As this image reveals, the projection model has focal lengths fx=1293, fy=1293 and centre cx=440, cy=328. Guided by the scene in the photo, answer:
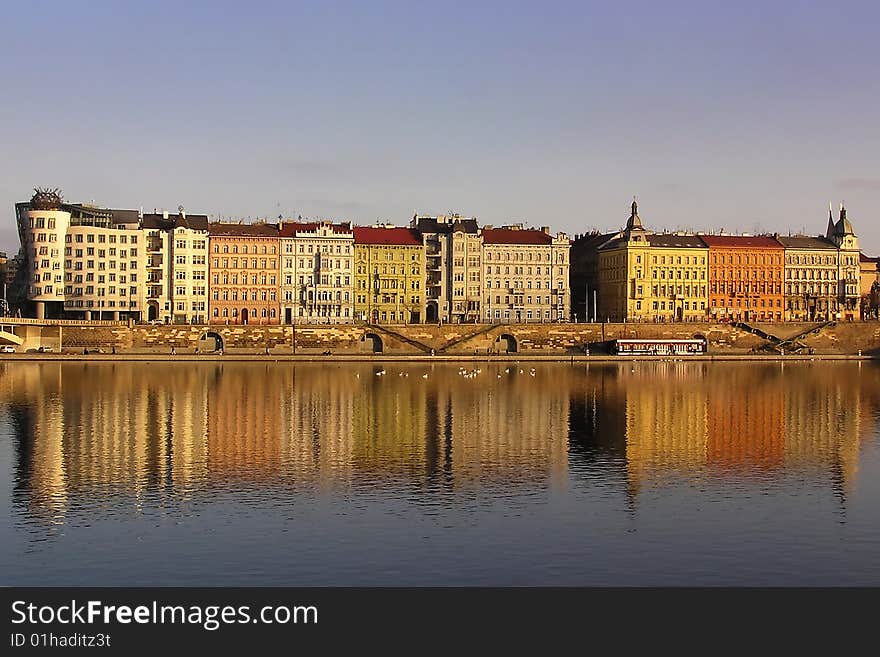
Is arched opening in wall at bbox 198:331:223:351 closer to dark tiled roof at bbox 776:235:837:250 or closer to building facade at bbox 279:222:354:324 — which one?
building facade at bbox 279:222:354:324

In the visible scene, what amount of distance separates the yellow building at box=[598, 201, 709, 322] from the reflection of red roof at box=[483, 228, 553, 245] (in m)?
8.45

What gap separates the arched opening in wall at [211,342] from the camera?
387 feet

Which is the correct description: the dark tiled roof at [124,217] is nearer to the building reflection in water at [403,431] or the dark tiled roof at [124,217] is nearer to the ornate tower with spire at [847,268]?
the building reflection in water at [403,431]

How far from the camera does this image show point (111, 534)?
32.7 metres

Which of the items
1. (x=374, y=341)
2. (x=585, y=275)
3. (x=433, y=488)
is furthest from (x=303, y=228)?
(x=433, y=488)

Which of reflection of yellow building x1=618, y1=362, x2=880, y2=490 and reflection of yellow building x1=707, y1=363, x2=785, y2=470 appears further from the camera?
reflection of yellow building x1=707, y1=363, x2=785, y2=470

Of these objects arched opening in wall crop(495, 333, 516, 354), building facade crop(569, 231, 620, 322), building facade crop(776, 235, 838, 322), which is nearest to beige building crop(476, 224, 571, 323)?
building facade crop(569, 231, 620, 322)

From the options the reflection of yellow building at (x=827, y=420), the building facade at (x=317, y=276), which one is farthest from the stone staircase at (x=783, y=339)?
the building facade at (x=317, y=276)

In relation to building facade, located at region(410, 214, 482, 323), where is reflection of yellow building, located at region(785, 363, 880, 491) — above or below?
below

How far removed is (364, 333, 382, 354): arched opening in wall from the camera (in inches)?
4769

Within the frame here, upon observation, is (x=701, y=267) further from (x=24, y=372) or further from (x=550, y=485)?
(x=550, y=485)

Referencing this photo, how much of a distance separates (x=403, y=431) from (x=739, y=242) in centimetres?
10132

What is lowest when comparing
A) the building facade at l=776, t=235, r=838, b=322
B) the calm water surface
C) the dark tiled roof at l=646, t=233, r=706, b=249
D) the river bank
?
the calm water surface

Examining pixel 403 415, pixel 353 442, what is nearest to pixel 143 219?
pixel 403 415
